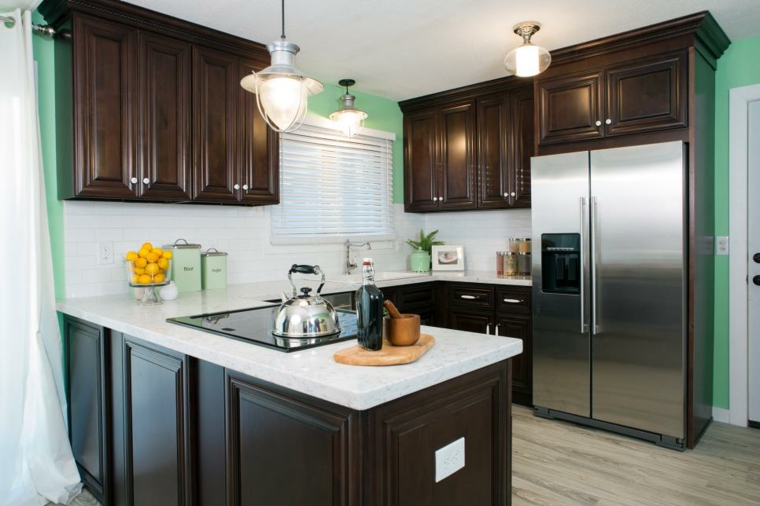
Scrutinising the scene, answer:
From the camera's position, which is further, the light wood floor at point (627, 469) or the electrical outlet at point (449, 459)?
the light wood floor at point (627, 469)

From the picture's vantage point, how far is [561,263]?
11.2 ft

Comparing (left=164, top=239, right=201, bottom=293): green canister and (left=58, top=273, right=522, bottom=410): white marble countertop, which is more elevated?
(left=164, top=239, right=201, bottom=293): green canister

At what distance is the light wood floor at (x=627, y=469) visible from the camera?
2498mm

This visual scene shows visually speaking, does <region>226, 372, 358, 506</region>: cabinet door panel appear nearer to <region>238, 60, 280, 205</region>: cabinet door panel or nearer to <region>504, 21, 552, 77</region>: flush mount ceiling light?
<region>238, 60, 280, 205</region>: cabinet door panel

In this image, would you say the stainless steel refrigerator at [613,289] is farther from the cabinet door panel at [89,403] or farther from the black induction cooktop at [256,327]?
the cabinet door panel at [89,403]

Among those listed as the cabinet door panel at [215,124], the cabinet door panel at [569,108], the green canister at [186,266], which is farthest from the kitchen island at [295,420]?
the cabinet door panel at [569,108]

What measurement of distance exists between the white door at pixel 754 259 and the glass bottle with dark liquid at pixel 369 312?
3088 millimetres

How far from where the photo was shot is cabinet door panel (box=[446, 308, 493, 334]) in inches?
155

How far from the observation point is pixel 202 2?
107 inches

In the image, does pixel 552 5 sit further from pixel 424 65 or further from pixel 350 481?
pixel 350 481

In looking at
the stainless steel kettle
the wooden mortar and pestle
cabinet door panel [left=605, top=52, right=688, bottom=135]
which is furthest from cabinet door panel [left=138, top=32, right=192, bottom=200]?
cabinet door panel [left=605, top=52, right=688, bottom=135]

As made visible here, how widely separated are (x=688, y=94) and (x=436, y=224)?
2452 millimetres

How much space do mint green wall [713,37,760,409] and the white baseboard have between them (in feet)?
0.09

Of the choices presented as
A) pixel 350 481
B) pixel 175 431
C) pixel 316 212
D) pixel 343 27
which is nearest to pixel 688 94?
pixel 343 27
